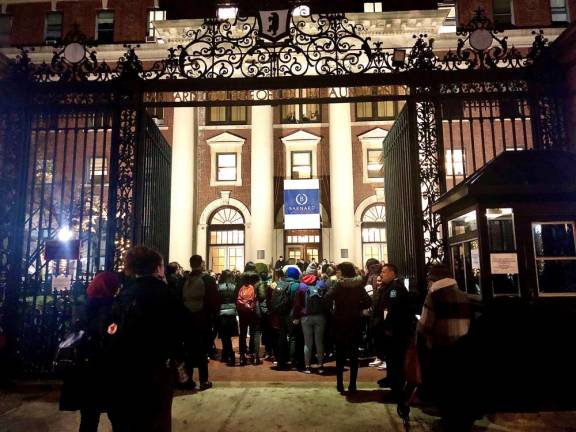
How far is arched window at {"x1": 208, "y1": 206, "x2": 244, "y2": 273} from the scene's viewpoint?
24.4m

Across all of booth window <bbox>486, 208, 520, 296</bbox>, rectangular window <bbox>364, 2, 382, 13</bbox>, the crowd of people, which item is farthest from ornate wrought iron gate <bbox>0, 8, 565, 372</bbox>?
rectangular window <bbox>364, 2, 382, 13</bbox>

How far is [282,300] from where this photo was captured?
8977 mm

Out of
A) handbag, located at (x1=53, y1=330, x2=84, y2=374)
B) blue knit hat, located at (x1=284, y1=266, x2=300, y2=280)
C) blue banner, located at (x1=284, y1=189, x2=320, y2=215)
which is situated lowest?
handbag, located at (x1=53, y1=330, x2=84, y2=374)

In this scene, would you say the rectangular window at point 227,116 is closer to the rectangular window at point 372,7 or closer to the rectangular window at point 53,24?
the rectangular window at point 372,7

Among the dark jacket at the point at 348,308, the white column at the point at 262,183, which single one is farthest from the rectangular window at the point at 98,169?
the white column at the point at 262,183

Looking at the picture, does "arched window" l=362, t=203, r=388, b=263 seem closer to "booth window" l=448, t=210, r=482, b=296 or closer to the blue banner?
the blue banner

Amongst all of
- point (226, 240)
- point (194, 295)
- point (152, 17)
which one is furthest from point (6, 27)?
point (194, 295)

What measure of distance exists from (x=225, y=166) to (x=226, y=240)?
4025mm

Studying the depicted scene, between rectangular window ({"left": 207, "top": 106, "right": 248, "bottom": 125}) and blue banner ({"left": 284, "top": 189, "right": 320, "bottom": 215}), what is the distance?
17.8ft

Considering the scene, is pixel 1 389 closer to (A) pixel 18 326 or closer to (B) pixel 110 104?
(A) pixel 18 326

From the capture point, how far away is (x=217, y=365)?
9367 millimetres

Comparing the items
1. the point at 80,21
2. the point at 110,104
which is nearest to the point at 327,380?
the point at 110,104

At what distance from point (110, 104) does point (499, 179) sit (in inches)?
245

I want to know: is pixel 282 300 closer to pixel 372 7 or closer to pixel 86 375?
pixel 86 375
